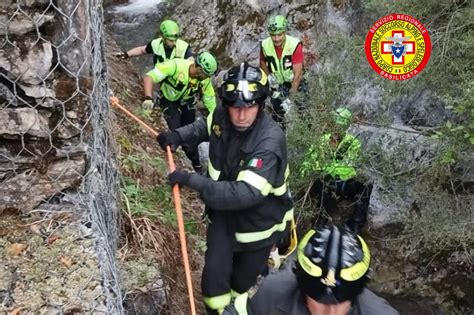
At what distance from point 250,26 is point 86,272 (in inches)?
330

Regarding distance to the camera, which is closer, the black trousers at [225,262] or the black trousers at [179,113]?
the black trousers at [225,262]

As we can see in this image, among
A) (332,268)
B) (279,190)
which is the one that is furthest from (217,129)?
(332,268)

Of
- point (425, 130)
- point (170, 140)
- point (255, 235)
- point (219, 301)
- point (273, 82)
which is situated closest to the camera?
point (255, 235)

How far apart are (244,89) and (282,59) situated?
157 inches

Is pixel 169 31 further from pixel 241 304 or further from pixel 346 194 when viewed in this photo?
pixel 241 304

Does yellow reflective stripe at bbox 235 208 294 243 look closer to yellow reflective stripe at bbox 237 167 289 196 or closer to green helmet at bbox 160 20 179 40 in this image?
yellow reflective stripe at bbox 237 167 289 196

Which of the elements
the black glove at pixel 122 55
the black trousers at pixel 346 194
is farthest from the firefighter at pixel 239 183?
the black glove at pixel 122 55

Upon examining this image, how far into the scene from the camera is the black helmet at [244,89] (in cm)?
321

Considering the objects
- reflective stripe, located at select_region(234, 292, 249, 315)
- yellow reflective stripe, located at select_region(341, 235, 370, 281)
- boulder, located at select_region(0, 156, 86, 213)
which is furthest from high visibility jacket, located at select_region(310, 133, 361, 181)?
yellow reflective stripe, located at select_region(341, 235, 370, 281)

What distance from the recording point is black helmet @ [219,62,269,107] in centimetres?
321

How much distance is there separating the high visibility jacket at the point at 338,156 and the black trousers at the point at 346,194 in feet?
0.74

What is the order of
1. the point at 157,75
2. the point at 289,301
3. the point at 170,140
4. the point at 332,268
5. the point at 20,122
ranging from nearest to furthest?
the point at 332,268 < the point at 289,301 < the point at 20,122 < the point at 170,140 < the point at 157,75

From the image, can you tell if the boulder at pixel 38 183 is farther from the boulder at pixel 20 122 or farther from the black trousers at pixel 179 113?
the black trousers at pixel 179 113

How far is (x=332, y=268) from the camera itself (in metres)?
1.93
